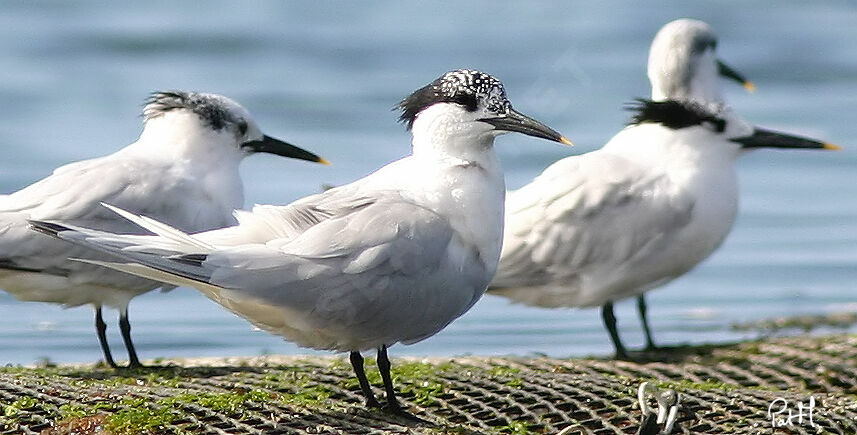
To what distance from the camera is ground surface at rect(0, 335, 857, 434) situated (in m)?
4.48

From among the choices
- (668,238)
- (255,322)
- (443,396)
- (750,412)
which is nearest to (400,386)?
(443,396)

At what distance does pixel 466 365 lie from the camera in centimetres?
589

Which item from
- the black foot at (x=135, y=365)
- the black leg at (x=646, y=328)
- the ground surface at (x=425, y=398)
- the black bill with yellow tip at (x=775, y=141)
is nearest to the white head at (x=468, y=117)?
the ground surface at (x=425, y=398)

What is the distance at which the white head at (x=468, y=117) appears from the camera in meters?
4.89

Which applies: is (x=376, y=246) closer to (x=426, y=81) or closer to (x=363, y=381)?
(x=363, y=381)

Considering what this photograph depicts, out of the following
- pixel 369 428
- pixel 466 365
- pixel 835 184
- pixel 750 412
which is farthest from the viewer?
pixel 835 184

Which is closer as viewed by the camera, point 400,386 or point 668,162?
point 400,386

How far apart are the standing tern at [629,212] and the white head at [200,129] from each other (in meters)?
1.17

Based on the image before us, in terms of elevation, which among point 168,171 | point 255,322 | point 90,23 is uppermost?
point 90,23

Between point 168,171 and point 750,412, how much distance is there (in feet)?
8.50

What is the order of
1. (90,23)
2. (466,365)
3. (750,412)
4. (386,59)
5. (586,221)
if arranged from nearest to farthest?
(750,412) < (466,365) < (586,221) < (386,59) < (90,23)

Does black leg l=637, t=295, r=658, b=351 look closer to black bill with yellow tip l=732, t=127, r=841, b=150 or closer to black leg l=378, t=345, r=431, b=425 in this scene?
black bill with yellow tip l=732, t=127, r=841, b=150

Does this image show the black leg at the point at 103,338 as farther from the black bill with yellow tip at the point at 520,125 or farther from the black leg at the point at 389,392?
the black bill with yellow tip at the point at 520,125

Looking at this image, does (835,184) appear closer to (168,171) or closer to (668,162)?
(668,162)
